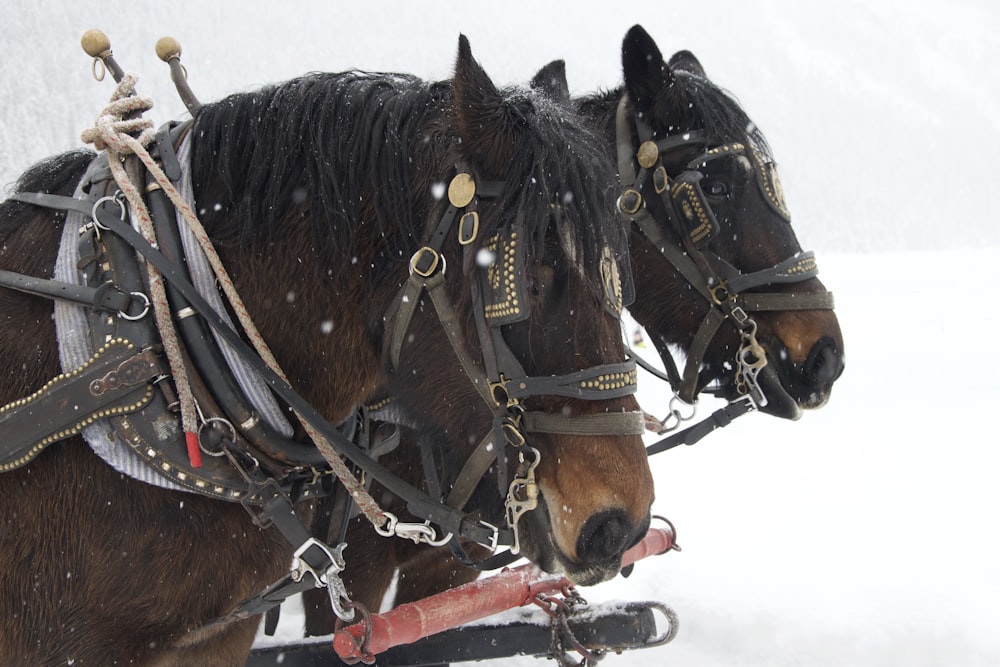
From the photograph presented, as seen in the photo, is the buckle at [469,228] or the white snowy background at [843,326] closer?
the buckle at [469,228]

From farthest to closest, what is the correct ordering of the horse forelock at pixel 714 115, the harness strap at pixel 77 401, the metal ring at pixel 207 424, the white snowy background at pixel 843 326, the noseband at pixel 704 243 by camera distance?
the white snowy background at pixel 843 326 → the horse forelock at pixel 714 115 → the noseband at pixel 704 243 → the metal ring at pixel 207 424 → the harness strap at pixel 77 401

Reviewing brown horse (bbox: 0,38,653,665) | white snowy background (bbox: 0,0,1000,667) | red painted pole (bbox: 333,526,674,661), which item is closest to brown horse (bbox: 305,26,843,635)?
red painted pole (bbox: 333,526,674,661)

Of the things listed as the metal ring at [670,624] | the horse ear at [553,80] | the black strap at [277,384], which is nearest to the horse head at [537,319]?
A: the black strap at [277,384]

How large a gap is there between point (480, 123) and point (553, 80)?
1.00 metres

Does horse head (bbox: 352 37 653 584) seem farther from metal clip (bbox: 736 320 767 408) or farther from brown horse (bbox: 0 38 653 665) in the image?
metal clip (bbox: 736 320 767 408)

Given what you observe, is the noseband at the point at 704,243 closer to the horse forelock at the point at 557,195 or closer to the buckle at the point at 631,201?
the buckle at the point at 631,201

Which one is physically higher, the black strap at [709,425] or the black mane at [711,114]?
the black mane at [711,114]

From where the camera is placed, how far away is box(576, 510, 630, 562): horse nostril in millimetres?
1493

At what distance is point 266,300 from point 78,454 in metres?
0.48

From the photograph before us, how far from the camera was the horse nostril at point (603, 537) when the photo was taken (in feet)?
4.90

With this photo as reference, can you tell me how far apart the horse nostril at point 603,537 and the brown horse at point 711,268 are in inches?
50.0

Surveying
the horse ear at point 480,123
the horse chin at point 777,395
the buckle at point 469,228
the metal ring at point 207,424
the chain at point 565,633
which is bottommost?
the chain at point 565,633

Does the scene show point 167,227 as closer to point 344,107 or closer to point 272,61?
point 344,107

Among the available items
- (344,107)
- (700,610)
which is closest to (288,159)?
(344,107)
